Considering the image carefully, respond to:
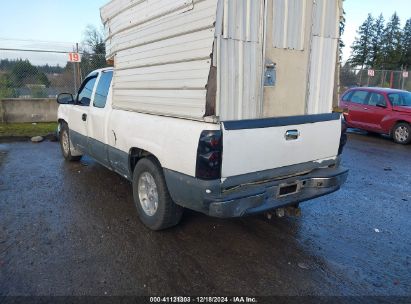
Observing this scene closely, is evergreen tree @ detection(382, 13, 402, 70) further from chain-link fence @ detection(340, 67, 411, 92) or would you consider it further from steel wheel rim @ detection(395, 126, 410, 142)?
steel wheel rim @ detection(395, 126, 410, 142)

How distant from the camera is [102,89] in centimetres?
523

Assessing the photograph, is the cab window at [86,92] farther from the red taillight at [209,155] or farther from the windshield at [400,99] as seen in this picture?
the windshield at [400,99]

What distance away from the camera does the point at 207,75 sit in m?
3.05

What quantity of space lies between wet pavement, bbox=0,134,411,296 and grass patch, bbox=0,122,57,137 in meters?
5.05

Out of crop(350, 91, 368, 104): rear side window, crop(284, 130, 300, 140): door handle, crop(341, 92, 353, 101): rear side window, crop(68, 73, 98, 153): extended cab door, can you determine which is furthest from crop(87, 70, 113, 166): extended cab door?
crop(341, 92, 353, 101): rear side window

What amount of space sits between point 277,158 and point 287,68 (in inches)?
37.5

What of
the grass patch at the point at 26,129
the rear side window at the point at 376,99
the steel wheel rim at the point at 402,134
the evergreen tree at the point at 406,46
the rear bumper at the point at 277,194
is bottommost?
the grass patch at the point at 26,129

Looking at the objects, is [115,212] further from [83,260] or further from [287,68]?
[287,68]

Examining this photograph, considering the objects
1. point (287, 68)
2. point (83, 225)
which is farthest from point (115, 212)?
point (287, 68)

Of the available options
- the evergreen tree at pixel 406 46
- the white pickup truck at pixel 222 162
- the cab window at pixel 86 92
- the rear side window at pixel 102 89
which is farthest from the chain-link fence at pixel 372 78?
the evergreen tree at pixel 406 46

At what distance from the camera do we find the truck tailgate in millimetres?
3119

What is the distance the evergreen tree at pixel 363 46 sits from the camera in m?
73.3

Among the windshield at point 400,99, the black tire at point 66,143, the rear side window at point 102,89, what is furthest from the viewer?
the windshield at point 400,99

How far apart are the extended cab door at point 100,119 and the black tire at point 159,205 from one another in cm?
113
